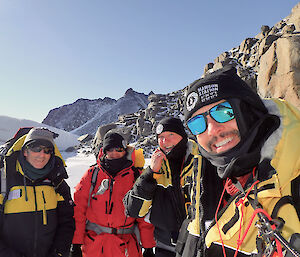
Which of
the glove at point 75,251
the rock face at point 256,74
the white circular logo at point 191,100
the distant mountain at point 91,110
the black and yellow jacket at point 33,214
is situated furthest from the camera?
the distant mountain at point 91,110

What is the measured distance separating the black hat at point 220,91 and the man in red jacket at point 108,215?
6.13 feet

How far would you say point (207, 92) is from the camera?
1.28 metres

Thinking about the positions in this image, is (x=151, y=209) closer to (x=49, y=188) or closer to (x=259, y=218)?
(x=49, y=188)

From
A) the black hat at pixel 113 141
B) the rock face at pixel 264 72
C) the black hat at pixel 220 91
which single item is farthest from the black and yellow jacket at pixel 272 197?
the rock face at pixel 264 72

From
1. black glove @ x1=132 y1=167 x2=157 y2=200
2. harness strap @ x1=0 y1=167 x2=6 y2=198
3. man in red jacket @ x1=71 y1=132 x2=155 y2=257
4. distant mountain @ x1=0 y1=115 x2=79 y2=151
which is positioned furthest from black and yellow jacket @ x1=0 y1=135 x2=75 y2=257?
distant mountain @ x1=0 y1=115 x2=79 y2=151

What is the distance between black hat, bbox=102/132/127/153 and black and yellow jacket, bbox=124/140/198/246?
39.5 inches

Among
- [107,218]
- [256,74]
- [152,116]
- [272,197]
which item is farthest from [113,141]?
[152,116]

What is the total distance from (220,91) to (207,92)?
8cm

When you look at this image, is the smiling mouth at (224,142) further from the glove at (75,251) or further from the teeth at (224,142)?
the glove at (75,251)

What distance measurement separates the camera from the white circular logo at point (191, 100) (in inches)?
52.5

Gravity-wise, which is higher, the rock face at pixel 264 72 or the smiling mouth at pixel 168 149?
the rock face at pixel 264 72

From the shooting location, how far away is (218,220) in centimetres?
114

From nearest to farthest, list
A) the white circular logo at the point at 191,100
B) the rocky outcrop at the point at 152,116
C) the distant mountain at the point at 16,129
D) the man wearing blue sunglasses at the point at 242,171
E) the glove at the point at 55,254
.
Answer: the man wearing blue sunglasses at the point at 242,171, the white circular logo at the point at 191,100, the glove at the point at 55,254, the rocky outcrop at the point at 152,116, the distant mountain at the point at 16,129

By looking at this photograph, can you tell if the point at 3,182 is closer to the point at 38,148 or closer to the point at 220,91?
the point at 38,148
